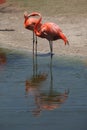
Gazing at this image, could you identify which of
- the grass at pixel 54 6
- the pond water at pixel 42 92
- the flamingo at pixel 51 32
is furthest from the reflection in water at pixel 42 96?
the grass at pixel 54 6

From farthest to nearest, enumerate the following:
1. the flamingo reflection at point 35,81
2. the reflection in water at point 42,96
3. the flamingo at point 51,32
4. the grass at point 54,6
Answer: the grass at point 54,6 → the flamingo at point 51,32 → the flamingo reflection at point 35,81 → the reflection in water at point 42,96

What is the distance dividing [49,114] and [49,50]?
547cm

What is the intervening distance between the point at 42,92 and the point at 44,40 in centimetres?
534

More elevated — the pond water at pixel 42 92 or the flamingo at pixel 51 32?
the flamingo at pixel 51 32

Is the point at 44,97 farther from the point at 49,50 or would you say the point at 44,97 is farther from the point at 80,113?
the point at 49,50

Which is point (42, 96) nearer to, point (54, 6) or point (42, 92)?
point (42, 92)

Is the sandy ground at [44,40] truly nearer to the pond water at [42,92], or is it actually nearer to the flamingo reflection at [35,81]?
the pond water at [42,92]

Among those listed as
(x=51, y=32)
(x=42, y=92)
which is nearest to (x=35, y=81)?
(x=42, y=92)

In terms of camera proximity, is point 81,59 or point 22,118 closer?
point 22,118

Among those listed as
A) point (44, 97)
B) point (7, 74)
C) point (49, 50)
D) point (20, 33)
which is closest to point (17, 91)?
point (44, 97)

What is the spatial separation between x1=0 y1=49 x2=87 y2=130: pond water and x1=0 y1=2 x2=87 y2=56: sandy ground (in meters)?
0.91

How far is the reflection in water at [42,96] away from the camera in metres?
9.47

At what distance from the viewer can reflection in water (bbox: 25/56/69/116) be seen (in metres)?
9.47

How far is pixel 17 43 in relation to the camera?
50.2 ft
